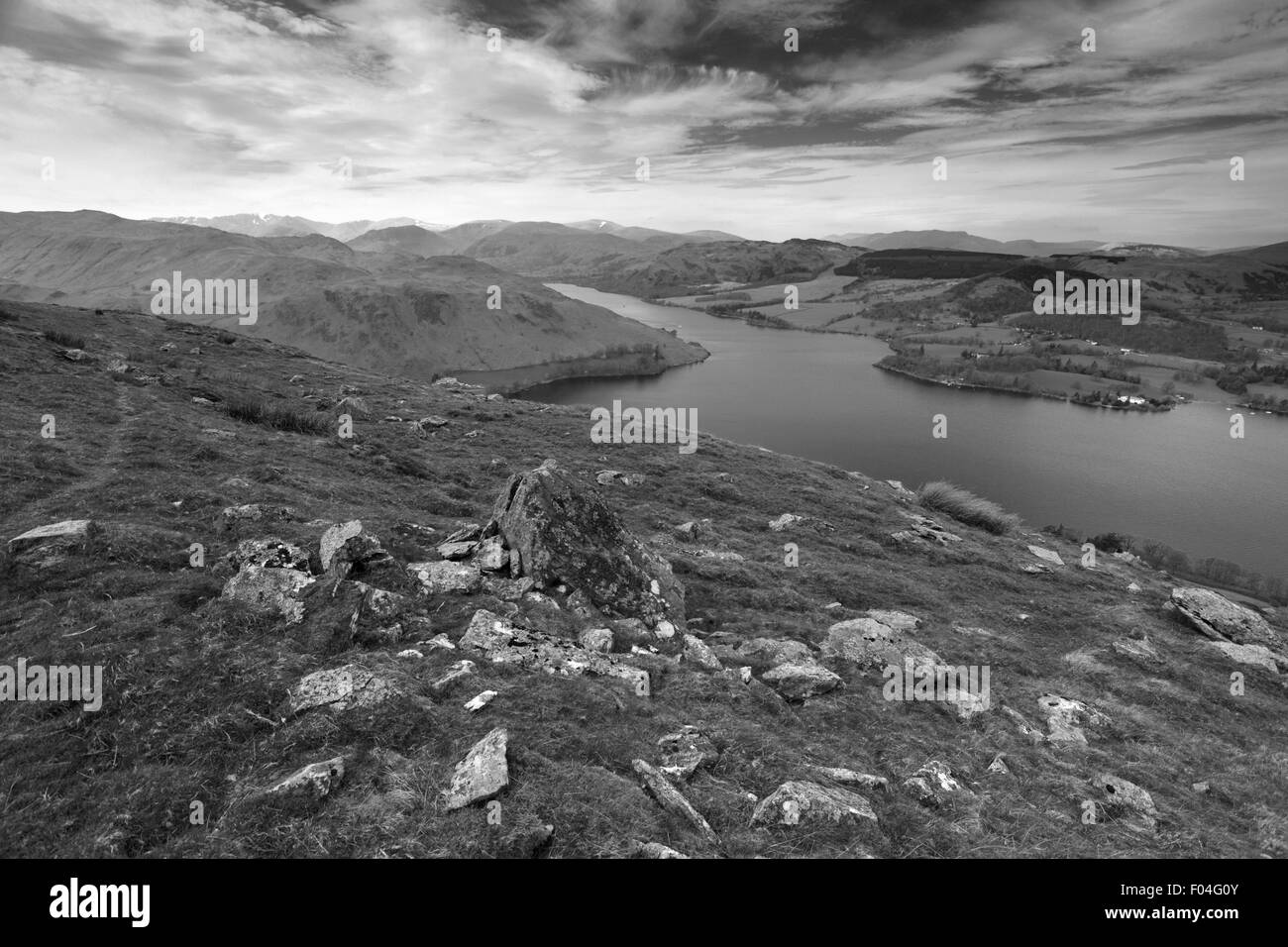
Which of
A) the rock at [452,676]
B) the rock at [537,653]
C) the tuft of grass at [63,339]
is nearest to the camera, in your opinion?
the rock at [452,676]

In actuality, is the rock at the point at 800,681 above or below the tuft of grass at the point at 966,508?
below

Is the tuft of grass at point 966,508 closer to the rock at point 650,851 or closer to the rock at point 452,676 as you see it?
the rock at point 452,676

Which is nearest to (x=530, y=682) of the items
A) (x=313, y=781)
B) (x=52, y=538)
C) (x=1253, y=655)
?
(x=313, y=781)

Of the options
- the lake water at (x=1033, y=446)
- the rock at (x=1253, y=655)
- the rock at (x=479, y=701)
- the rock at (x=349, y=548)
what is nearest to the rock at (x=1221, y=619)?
the rock at (x=1253, y=655)

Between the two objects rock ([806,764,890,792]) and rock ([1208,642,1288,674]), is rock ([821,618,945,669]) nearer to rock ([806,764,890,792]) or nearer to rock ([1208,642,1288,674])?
rock ([806,764,890,792])

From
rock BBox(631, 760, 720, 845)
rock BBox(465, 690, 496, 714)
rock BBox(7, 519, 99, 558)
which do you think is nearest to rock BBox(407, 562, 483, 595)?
rock BBox(465, 690, 496, 714)
